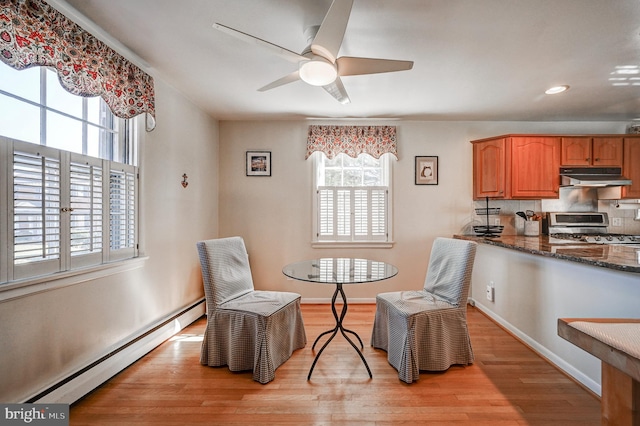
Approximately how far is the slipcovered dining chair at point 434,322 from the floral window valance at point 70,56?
8.16 feet

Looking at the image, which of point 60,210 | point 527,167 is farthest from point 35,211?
point 527,167

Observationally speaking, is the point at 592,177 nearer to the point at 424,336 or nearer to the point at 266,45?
the point at 424,336

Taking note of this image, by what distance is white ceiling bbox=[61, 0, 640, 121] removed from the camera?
5.20ft

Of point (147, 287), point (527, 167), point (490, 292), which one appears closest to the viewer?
point (147, 287)

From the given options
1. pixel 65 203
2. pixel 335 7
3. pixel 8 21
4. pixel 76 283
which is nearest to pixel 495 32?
pixel 335 7

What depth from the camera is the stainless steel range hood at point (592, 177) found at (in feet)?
10.2

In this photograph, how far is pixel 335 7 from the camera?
122cm

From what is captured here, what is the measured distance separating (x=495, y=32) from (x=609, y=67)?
126 cm

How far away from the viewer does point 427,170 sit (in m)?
3.59

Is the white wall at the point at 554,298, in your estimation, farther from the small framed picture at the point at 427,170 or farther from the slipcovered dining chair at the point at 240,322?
the slipcovered dining chair at the point at 240,322

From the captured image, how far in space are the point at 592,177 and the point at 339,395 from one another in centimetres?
363

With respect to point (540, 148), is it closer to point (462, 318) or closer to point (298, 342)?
point (462, 318)

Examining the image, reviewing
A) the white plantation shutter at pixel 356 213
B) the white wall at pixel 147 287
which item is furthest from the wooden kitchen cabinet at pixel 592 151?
the white wall at pixel 147 287

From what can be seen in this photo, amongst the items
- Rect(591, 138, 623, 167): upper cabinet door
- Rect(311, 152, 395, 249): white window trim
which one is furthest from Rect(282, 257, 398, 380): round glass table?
Rect(591, 138, 623, 167): upper cabinet door
